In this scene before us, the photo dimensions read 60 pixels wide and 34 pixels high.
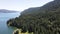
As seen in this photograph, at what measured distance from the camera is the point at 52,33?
47.9m

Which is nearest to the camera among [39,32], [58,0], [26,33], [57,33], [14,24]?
[57,33]

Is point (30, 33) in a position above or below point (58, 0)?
below

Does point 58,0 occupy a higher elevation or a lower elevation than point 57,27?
higher

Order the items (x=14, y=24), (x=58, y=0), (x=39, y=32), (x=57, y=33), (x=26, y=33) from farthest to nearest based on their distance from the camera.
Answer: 1. (x=58, y=0)
2. (x=14, y=24)
3. (x=26, y=33)
4. (x=39, y=32)
5. (x=57, y=33)

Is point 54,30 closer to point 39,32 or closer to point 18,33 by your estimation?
point 39,32

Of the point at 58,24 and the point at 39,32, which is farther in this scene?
the point at 58,24

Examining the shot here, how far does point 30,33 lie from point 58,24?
984cm

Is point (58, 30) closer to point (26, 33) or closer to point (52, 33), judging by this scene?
point (52, 33)

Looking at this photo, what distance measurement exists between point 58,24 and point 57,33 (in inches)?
360

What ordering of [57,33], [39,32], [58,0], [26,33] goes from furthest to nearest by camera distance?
1. [58,0]
2. [26,33]
3. [39,32]
4. [57,33]

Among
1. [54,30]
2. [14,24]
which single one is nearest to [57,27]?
[54,30]

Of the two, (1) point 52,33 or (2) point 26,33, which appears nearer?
(1) point 52,33

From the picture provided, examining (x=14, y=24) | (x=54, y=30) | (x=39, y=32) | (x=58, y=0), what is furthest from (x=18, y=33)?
(x=58, y=0)

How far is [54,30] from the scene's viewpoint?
49.9 metres
